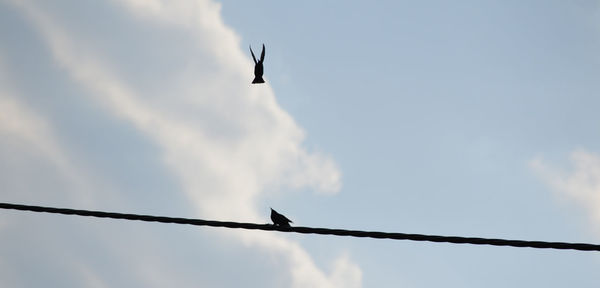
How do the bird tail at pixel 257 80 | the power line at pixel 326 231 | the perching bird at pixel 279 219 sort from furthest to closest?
1. the bird tail at pixel 257 80
2. the perching bird at pixel 279 219
3. the power line at pixel 326 231

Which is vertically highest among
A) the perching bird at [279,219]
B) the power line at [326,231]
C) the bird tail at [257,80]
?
the bird tail at [257,80]

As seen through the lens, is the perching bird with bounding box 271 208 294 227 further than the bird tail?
No

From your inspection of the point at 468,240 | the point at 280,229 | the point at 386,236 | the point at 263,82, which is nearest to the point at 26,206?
the point at 280,229

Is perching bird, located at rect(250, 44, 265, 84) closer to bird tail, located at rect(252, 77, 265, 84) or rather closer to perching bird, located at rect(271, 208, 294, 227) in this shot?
bird tail, located at rect(252, 77, 265, 84)

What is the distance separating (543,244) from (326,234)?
1.66 meters

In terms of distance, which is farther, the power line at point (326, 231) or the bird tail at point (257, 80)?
the bird tail at point (257, 80)

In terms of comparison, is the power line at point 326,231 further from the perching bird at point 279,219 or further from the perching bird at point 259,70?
the perching bird at point 259,70

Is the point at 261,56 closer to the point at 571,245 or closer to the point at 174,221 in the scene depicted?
the point at 174,221

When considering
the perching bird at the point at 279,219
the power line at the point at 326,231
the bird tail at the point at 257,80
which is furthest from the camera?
the bird tail at the point at 257,80

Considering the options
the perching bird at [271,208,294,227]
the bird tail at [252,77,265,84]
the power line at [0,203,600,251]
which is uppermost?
the bird tail at [252,77,265,84]

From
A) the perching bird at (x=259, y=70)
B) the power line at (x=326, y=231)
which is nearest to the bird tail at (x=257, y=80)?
the perching bird at (x=259, y=70)

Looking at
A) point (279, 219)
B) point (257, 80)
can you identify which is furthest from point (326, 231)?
point (257, 80)

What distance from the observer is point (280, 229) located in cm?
559

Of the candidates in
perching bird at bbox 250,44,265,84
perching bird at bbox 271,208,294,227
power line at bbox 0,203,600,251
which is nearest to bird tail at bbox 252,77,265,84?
perching bird at bbox 250,44,265,84
